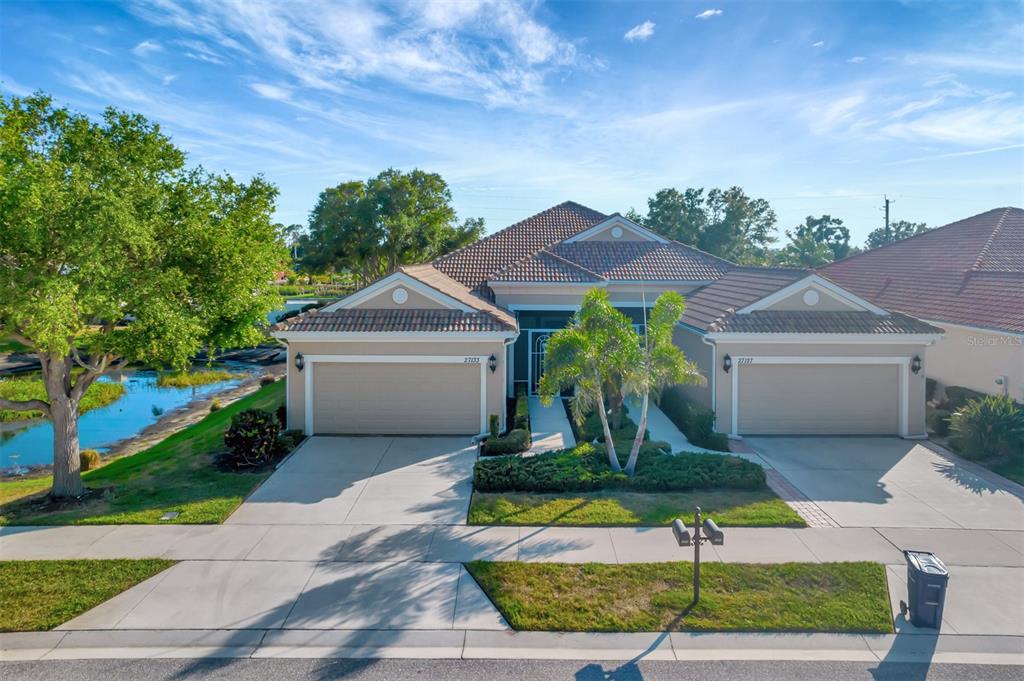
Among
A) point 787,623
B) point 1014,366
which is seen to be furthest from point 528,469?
point 1014,366

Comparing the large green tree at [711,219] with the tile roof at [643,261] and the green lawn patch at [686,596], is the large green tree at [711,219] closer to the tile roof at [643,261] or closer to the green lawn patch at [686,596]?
the tile roof at [643,261]

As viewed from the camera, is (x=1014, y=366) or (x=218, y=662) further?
(x=1014, y=366)

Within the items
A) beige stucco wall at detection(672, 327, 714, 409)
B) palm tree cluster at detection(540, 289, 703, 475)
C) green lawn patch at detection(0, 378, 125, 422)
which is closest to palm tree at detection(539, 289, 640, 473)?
palm tree cluster at detection(540, 289, 703, 475)

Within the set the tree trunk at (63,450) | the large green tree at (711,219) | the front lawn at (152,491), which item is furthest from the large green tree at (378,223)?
the tree trunk at (63,450)

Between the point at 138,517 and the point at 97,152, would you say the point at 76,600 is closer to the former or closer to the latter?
the point at 138,517

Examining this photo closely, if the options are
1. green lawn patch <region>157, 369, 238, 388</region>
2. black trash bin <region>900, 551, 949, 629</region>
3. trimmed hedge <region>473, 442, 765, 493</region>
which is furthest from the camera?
green lawn patch <region>157, 369, 238, 388</region>

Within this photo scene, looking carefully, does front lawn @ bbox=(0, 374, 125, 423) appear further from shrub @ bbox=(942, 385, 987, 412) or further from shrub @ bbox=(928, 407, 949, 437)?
shrub @ bbox=(942, 385, 987, 412)

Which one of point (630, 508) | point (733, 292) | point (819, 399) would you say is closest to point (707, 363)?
point (819, 399)
